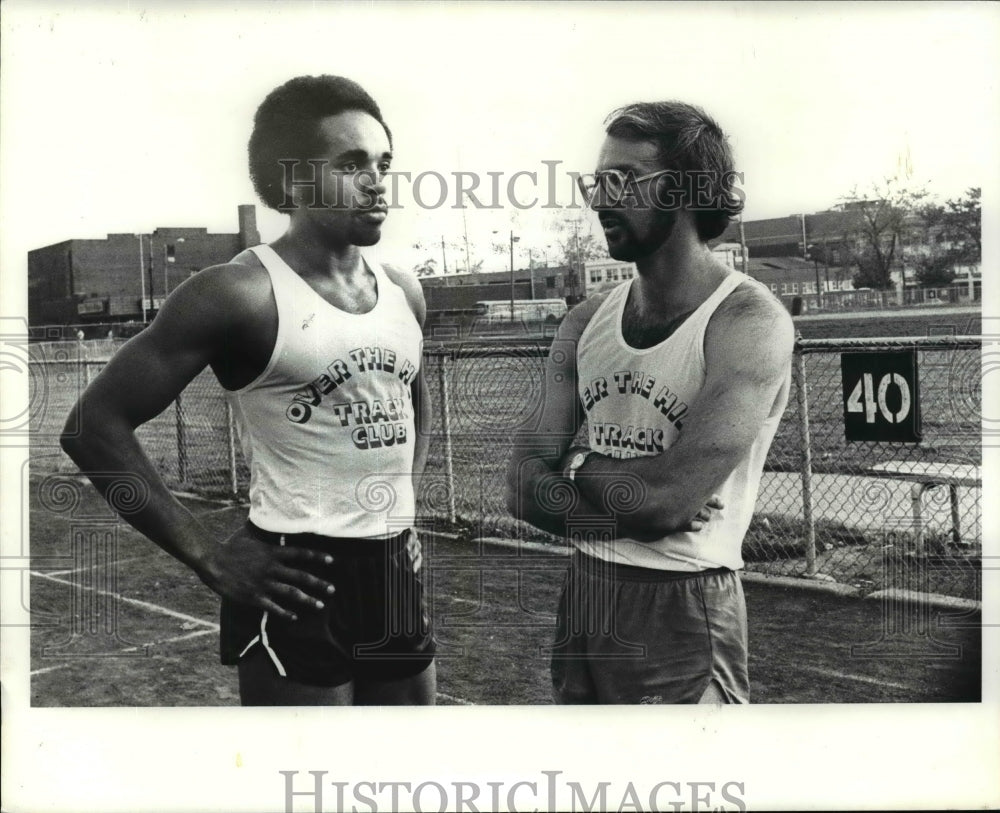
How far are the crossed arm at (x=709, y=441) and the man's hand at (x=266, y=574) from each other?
→ 3.14 ft

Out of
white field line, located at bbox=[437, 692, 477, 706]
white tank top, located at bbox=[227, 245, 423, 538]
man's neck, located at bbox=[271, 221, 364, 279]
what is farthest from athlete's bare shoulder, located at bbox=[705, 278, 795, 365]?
white field line, located at bbox=[437, 692, 477, 706]

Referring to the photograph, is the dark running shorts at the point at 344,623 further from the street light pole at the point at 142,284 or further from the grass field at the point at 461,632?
the street light pole at the point at 142,284

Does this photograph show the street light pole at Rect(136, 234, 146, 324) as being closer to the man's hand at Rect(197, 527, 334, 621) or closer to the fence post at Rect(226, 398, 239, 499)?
the fence post at Rect(226, 398, 239, 499)

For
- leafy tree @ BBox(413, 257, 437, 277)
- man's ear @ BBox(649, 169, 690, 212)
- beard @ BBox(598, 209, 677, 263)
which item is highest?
man's ear @ BBox(649, 169, 690, 212)

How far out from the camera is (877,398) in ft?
13.7

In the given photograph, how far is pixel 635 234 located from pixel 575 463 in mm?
871

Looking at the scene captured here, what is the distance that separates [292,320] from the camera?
138 inches

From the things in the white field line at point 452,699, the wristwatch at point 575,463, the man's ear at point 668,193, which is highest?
the man's ear at point 668,193

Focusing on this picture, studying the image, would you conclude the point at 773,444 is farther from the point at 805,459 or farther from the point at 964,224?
the point at 964,224

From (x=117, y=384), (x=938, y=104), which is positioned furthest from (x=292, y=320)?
(x=938, y=104)

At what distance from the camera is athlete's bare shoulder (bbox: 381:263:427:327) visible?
3.86 metres

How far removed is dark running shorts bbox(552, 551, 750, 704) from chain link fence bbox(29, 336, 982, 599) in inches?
14.1

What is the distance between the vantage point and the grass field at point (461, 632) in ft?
13.3

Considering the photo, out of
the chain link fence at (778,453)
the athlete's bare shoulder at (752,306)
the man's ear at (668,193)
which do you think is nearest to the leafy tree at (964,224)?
the chain link fence at (778,453)
